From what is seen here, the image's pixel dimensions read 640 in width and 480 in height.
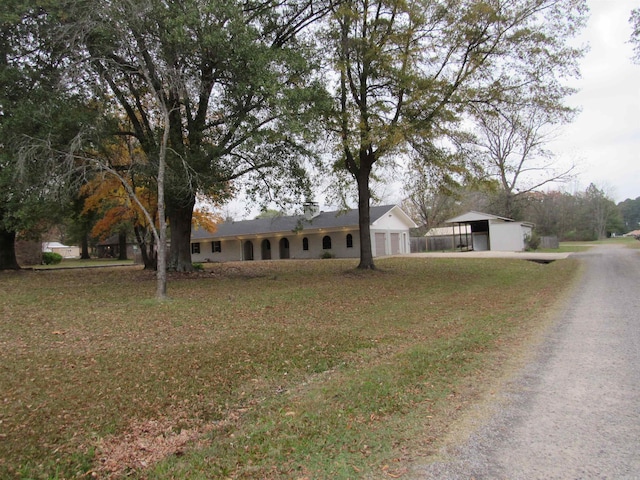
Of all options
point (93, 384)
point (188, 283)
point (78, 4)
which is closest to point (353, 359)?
point (93, 384)

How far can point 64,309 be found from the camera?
10203 millimetres

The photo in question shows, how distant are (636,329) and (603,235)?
84443mm

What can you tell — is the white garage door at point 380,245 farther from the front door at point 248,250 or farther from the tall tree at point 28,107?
the tall tree at point 28,107

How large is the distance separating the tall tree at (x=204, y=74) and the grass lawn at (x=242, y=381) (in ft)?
16.5

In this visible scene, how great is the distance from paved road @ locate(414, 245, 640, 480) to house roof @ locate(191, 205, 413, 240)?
24205mm

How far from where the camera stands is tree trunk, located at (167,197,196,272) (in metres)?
17.3

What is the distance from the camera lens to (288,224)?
35.8 metres

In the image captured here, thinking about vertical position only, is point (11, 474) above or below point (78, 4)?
below

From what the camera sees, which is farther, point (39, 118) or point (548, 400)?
point (39, 118)

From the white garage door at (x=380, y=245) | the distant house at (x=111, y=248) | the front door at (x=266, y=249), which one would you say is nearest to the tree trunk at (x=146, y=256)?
the front door at (x=266, y=249)

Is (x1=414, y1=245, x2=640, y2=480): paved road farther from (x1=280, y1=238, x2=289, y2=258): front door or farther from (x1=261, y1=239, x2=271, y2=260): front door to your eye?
(x1=261, y1=239, x2=271, y2=260): front door

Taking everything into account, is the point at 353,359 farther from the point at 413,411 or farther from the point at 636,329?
the point at 636,329

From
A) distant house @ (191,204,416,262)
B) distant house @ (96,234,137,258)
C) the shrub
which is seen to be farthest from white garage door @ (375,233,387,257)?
distant house @ (96,234,137,258)

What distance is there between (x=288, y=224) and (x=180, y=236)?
1855 cm
